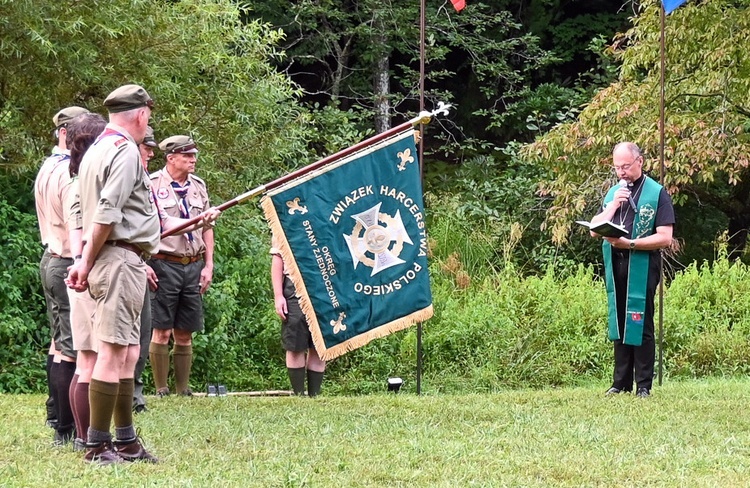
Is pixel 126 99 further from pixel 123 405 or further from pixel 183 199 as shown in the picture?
pixel 183 199

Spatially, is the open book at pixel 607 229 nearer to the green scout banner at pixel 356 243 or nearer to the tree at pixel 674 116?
the green scout banner at pixel 356 243

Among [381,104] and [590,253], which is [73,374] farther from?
[381,104]

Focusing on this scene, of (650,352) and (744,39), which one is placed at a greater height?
(744,39)

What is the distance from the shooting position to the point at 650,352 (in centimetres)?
770

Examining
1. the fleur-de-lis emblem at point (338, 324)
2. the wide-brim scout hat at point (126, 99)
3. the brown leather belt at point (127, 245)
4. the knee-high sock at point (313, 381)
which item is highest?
the wide-brim scout hat at point (126, 99)

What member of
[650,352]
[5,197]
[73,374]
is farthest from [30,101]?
[650,352]

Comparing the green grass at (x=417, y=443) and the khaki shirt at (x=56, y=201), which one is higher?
the khaki shirt at (x=56, y=201)

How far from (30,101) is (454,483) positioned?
6.94 metres

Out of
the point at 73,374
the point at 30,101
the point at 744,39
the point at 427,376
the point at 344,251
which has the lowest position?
the point at 427,376

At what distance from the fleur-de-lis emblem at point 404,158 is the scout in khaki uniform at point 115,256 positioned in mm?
2622

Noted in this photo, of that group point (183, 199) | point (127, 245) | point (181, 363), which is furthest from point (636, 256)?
point (127, 245)

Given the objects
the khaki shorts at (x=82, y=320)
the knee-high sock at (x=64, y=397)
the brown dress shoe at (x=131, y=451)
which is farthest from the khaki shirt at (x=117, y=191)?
the knee-high sock at (x=64, y=397)

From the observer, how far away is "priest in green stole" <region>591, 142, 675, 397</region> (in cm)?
766

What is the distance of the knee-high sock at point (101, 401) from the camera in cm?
505
